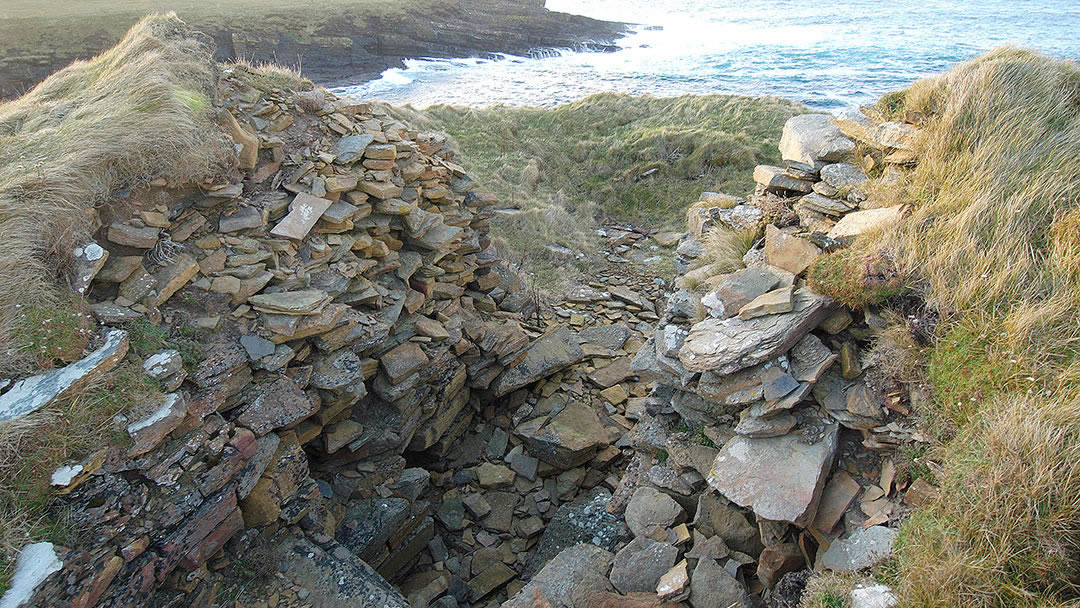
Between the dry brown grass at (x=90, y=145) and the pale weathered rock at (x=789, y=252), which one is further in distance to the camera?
the pale weathered rock at (x=789, y=252)

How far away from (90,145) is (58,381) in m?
2.54

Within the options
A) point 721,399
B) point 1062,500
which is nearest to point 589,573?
point 721,399

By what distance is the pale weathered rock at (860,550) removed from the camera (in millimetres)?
3490

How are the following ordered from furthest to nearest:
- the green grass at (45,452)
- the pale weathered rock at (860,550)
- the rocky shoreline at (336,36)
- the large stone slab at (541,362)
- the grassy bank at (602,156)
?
the rocky shoreline at (336,36)
the grassy bank at (602,156)
the large stone slab at (541,362)
the green grass at (45,452)
the pale weathered rock at (860,550)

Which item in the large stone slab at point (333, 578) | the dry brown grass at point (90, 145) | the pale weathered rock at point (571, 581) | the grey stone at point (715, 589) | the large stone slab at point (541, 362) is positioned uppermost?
the dry brown grass at point (90, 145)

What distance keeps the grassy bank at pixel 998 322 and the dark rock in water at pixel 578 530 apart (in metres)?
2.68

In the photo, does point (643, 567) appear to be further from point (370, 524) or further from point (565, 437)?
point (370, 524)

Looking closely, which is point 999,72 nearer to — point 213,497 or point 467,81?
point 213,497

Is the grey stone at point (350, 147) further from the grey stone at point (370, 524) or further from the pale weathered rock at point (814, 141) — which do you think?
the pale weathered rock at point (814, 141)

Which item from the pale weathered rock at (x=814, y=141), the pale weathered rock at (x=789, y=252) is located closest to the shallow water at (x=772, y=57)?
the pale weathered rock at (x=814, y=141)

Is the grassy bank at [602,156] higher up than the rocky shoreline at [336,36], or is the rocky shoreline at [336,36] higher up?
the rocky shoreline at [336,36]

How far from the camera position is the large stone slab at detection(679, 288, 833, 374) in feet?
14.7

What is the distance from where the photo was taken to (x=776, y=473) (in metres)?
4.20

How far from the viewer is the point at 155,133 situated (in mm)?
5844
